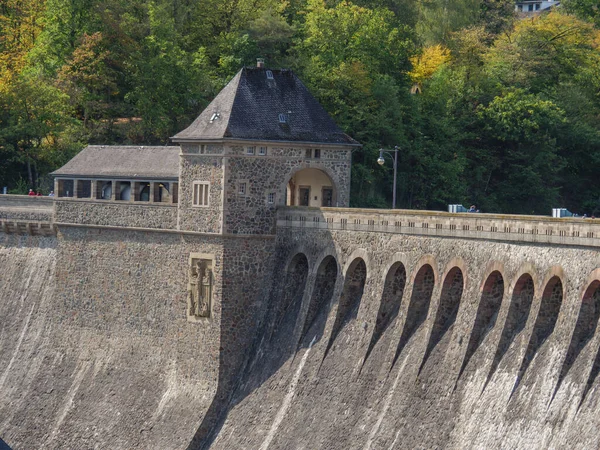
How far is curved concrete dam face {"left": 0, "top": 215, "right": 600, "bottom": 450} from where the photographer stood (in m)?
50.4

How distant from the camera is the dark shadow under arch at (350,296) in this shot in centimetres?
6094

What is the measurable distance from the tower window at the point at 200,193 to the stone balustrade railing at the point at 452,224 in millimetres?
2889

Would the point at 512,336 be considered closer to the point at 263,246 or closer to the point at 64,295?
the point at 263,246

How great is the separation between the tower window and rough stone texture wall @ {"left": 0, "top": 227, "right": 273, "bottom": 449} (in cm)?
134

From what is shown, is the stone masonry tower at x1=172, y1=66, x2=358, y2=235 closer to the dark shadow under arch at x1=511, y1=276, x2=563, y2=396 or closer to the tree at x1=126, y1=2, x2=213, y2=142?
the dark shadow under arch at x1=511, y1=276, x2=563, y2=396

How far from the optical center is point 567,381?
159 ft

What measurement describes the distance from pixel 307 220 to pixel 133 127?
3151 centimetres

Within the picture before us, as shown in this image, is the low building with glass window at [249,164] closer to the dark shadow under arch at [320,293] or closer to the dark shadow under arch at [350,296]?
the dark shadow under arch at [320,293]

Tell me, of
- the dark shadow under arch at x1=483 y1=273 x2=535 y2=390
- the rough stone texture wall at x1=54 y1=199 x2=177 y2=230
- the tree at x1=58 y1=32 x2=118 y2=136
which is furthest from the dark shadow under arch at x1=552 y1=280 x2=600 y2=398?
the tree at x1=58 y1=32 x2=118 y2=136

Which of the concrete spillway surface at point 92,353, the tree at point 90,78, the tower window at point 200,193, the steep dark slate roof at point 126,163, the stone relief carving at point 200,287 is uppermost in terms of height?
the tree at point 90,78

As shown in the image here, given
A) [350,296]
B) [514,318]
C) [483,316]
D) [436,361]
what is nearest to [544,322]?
[514,318]

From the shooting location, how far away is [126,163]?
239ft

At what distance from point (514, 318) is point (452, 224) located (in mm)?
4780

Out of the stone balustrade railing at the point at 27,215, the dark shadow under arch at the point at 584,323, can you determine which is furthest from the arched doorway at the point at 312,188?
the dark shadow under arch at the point at 584,323
